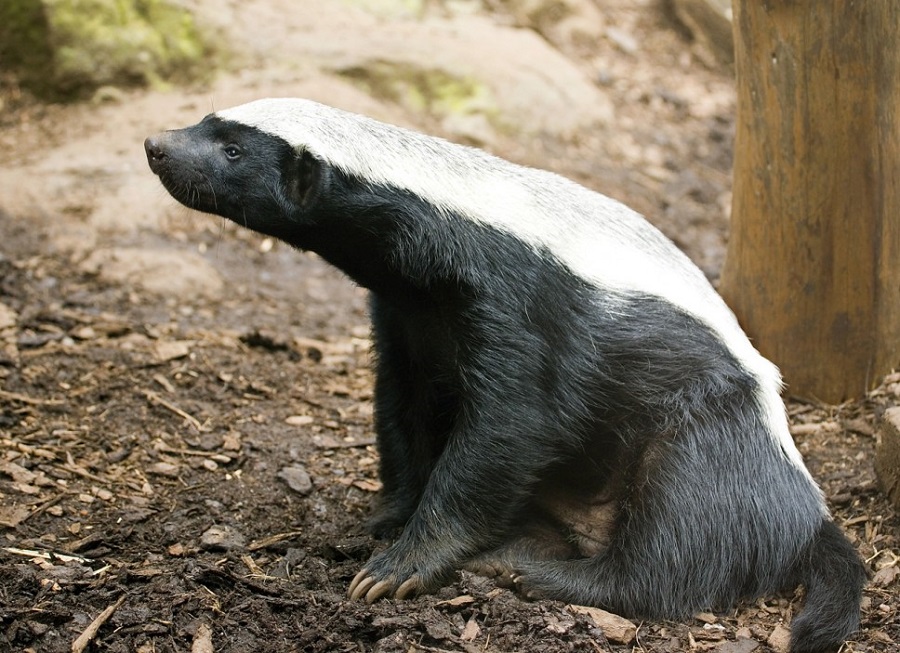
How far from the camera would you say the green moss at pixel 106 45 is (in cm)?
968

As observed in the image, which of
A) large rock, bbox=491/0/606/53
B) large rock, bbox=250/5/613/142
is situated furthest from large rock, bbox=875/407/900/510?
large rock, bbox=491/0/606/53

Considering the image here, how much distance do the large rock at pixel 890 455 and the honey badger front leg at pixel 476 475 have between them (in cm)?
174

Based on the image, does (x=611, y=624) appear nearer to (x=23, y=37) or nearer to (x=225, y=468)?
(x=225, y=468)

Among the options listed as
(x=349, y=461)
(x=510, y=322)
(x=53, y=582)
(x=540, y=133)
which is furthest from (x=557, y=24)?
(x=53, y=582)

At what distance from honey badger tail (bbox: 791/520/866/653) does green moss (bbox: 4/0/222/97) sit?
7.33 meters

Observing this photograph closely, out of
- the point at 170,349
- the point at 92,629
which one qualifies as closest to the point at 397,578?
the point at 92,629

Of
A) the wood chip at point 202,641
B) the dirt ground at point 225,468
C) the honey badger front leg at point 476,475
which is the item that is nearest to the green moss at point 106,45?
the dirt ground at point 225,468

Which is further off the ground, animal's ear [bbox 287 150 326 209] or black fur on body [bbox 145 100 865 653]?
animal's ear [bbox 287 150 326 209]

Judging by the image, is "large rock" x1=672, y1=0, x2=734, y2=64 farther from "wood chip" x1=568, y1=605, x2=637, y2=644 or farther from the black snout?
"wood chip" x1=568, y1=605, x2=637, y2=644

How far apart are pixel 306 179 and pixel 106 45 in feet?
19.7

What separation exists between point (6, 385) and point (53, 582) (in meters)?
2.24

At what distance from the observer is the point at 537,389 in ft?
15.0

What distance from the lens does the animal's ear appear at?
4590mm

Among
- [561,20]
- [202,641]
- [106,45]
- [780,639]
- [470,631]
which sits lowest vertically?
[202,641]
